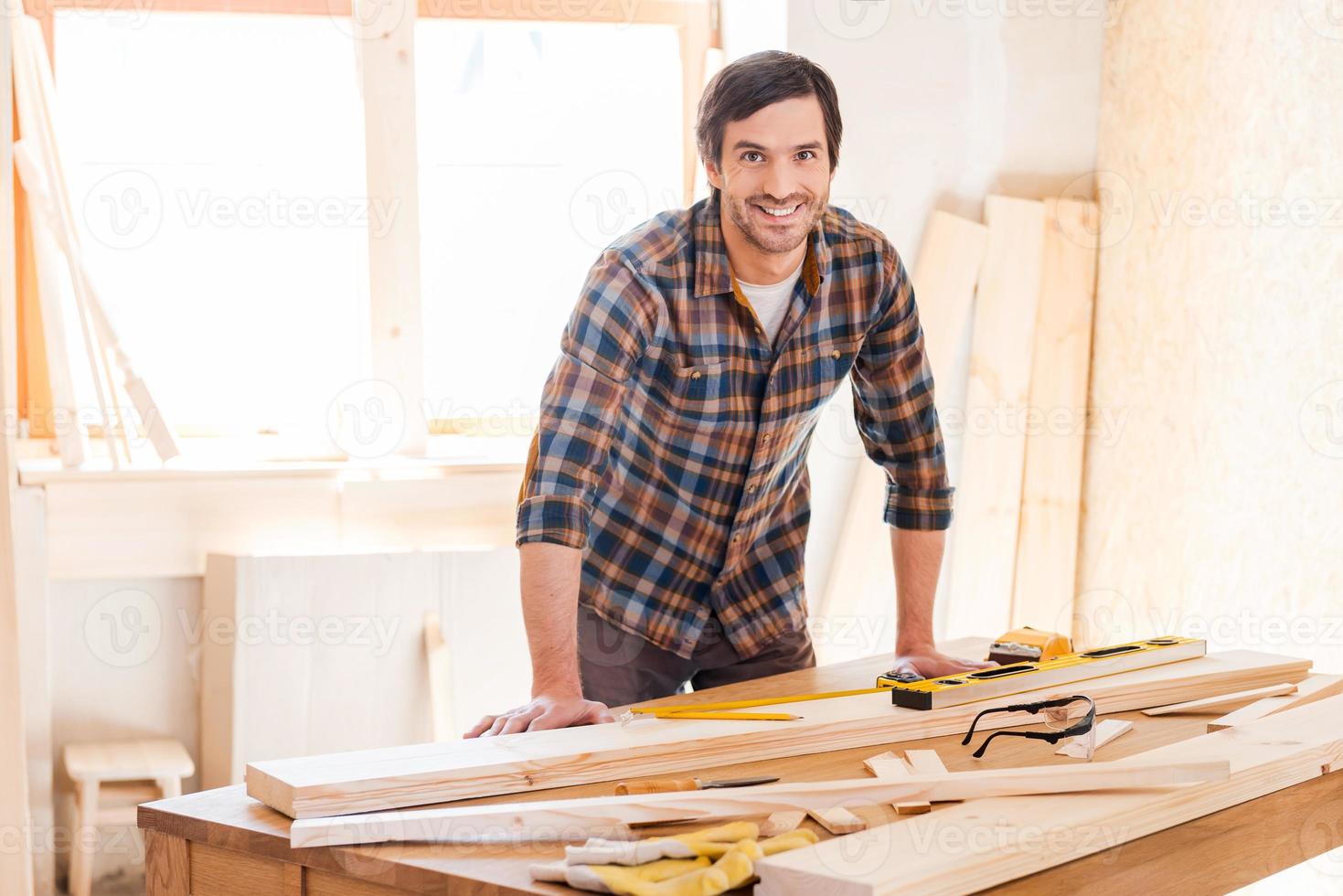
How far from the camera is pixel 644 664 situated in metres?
2.04

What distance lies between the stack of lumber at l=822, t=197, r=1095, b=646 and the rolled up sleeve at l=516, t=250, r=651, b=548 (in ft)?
4.48

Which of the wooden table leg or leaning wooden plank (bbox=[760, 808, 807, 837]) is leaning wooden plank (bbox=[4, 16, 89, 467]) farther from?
leaning wooden plank (bbox=[760, 808, 807, 837])

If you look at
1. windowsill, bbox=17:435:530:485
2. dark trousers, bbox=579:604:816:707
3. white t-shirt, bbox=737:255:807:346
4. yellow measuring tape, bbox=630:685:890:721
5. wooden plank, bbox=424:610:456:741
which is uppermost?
white t-shirt, bbox=737:255:807:346

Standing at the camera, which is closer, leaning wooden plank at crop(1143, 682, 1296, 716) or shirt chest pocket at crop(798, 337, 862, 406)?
leaning wooden plank at crop(1143, 682, 1296, 716)

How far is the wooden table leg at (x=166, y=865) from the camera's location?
1.25 m

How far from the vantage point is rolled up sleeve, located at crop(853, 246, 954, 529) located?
205 cm

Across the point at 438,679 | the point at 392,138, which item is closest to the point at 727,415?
the point at 438,679

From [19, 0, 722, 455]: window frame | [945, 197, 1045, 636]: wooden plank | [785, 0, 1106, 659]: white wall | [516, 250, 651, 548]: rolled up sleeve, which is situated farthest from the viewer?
[945, 197, 1045, 636]: wooden plank

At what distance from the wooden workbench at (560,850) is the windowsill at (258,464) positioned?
154 cm

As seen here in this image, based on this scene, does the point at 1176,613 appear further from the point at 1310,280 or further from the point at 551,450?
the point at 551,450

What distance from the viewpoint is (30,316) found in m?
2.87

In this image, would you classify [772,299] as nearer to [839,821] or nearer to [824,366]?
[824,366]

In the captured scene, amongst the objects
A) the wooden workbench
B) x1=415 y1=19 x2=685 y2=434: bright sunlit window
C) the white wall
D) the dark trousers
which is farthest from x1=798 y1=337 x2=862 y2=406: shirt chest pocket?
x1=415 y1=19 x2=685 y2=434: bright sunlit window

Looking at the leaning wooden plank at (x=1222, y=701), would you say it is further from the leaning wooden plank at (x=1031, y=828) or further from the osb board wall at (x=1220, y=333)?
the osb board wall at (x=1220, y=333)
